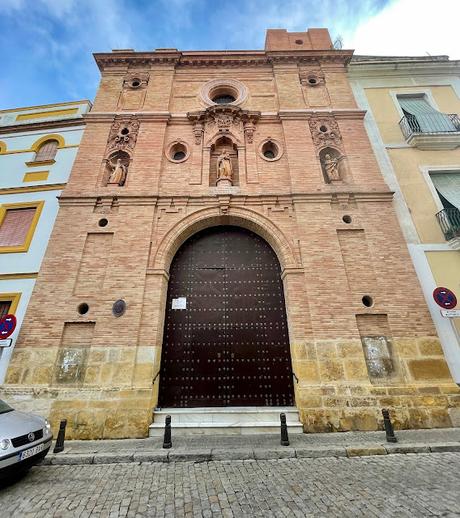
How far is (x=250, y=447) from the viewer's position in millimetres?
4039

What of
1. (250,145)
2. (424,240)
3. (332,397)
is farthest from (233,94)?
(332,397)

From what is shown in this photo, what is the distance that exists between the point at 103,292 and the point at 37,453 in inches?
120

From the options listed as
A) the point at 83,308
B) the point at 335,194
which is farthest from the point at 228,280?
the point at 335,194

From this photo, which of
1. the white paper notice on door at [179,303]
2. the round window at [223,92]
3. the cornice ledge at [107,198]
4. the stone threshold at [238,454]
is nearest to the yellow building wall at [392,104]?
the round window at [223,92]

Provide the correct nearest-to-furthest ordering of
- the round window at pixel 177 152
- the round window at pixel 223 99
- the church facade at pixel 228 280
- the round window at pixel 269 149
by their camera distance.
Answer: the church facade at pixel 228 280 < the round window at pixel 177 152 < the round window at pixel 269 149 < the round window at pixel 223 99

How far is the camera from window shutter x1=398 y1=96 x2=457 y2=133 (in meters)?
8.16

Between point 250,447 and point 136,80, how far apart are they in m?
11.4

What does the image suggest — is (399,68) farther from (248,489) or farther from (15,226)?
(15,226)

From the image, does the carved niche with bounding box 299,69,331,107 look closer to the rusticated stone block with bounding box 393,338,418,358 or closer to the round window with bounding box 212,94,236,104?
the round window with bounding box 212,94,236,104

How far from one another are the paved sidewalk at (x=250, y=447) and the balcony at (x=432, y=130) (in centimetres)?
761

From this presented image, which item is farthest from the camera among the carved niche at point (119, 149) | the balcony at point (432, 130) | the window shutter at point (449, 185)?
the balcony at point (432, 130)

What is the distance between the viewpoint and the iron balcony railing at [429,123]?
8047 mm

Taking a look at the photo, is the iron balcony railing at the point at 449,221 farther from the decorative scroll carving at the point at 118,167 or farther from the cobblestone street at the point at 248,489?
the decorative scroll carving at the point at 118,167

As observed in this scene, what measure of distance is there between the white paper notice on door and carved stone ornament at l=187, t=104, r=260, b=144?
207 inches
